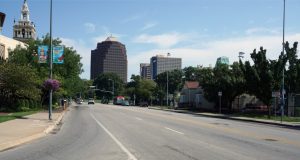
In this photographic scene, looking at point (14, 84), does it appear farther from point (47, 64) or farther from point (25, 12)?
point (25, 12)

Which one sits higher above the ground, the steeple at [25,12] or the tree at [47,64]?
the steeple at [25,12]

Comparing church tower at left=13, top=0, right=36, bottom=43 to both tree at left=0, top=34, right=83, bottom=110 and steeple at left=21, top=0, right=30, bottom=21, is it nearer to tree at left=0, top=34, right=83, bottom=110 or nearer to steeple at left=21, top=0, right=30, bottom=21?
steeple at left=21, top=0, right=30, bottom=21

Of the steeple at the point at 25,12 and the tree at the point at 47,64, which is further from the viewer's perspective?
the steeple at the point at 25,12

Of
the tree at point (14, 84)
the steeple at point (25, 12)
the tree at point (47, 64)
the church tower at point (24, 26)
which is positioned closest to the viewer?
the tree at point (14, 84)

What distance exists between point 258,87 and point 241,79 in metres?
11.3

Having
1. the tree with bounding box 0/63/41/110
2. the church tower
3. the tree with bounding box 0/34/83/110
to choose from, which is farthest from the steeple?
the tree with bounding box 0/63/41/110

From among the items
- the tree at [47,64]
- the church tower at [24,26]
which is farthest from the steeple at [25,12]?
the tree at [47,64]

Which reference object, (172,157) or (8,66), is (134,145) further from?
(8,66)

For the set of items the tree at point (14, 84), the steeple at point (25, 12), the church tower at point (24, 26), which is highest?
the steeple at point (25, 12)

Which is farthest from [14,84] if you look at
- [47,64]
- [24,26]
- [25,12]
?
[25,12]

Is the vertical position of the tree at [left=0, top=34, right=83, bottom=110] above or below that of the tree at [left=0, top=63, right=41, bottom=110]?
above

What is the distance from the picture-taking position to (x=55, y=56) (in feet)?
114

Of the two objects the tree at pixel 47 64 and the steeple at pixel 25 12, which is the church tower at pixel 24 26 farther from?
the tree at pixel 47 64

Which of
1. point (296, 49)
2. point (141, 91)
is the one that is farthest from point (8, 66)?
point (141, 91)
